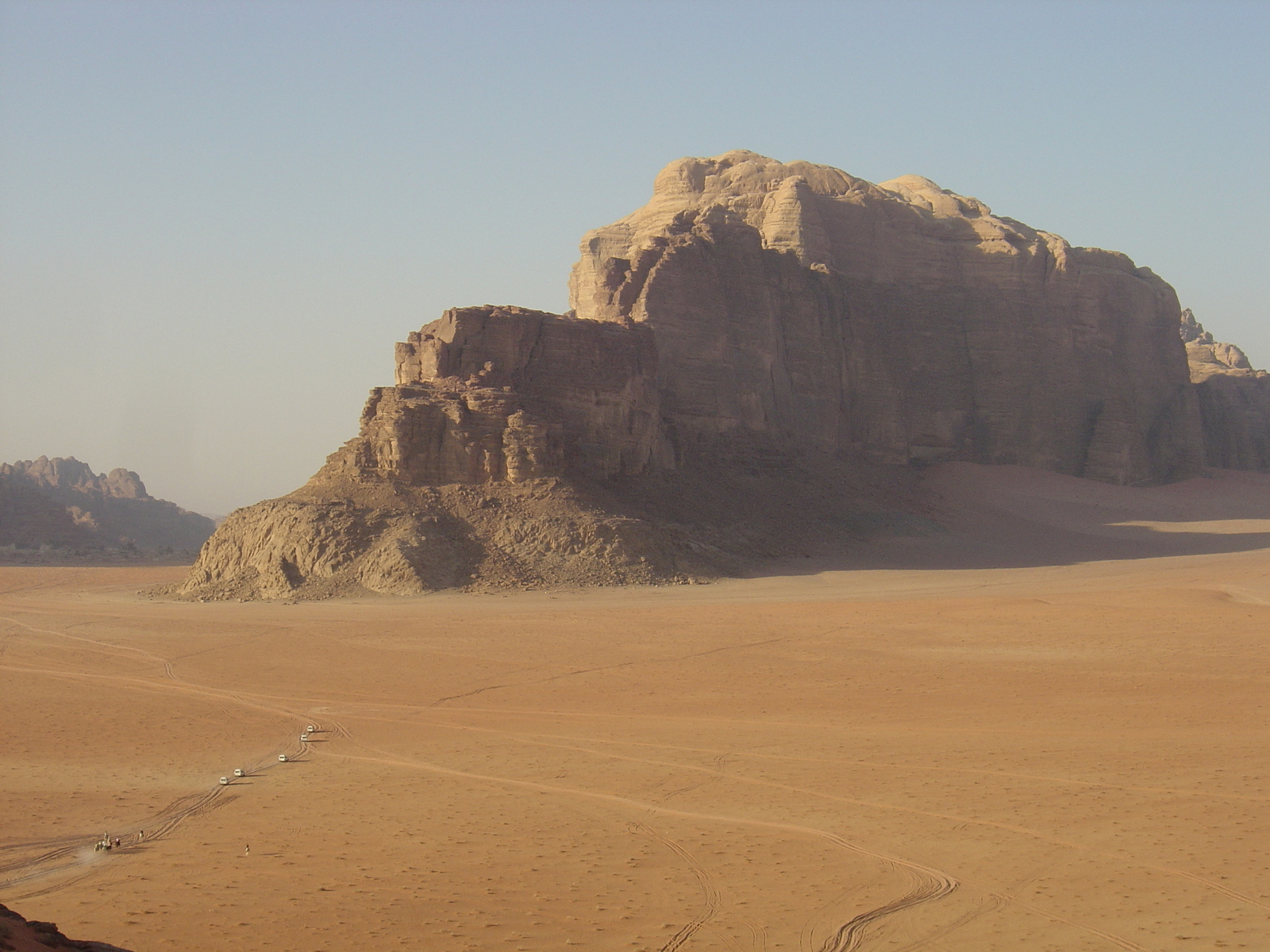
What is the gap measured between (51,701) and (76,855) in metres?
9.46

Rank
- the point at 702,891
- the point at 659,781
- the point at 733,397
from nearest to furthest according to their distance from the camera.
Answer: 1. the point at 702,891
2. the point at 659,781
3. the point at 733,397

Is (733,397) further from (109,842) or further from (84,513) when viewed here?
(84,513)

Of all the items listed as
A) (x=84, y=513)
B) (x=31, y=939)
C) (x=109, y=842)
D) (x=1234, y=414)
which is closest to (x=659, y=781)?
(x=109, y=842)

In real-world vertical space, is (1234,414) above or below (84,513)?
above

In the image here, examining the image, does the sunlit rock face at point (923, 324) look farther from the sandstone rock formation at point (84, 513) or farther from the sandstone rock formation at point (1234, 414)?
the sandstone rock formation at point (84, 513)

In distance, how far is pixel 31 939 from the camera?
253 inches

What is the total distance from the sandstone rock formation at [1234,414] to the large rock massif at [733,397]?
0.99 meters

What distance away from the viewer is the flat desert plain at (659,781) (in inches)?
352

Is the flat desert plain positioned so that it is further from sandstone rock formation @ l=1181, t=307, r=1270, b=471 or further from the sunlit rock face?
sandstone rock formation @ l=1181, t=307, r=1270, b=471

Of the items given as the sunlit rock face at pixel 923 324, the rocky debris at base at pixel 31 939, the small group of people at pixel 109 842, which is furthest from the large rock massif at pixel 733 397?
the rocky debris at base at pixel 31 939

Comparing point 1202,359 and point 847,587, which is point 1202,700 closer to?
point 847,587

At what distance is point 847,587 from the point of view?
36750 millimetres

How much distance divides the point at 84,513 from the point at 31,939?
88402mm

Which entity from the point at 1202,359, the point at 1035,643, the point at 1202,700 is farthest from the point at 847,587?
the point at 1202,359
